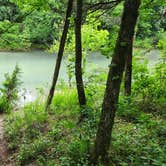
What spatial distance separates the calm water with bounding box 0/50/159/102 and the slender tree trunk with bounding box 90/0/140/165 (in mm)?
10468

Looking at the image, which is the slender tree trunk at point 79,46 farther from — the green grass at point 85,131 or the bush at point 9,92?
the bush at point 9,92

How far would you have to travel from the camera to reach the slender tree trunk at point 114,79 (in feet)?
13.0

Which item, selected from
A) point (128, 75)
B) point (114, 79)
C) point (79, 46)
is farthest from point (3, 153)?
point (114, 79)

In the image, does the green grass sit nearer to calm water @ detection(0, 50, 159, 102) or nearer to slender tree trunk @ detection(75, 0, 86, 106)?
slender tree trunk @ detection(75, 0, 86, 106)

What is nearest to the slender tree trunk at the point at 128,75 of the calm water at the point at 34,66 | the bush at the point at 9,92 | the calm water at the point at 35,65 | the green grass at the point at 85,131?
the green grass at the point at 85,131

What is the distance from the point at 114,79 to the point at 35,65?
18.0 metres

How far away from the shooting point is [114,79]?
415cm

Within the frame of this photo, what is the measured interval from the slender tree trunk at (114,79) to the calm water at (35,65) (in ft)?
34.3

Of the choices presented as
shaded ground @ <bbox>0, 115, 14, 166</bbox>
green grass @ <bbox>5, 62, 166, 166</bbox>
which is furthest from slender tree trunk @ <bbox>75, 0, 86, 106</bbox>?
shaded ground @ <bbox>0, 115, 14, 166</bbox>

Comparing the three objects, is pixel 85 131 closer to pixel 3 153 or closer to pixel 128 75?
pixel 3 153

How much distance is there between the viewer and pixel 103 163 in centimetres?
450

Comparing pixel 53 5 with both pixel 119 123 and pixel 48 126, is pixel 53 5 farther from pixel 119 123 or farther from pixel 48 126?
pixel 119 123

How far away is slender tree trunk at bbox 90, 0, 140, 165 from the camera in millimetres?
3973

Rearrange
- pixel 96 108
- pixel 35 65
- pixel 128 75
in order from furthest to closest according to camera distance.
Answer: pixel 35 65 < pixel 128 75 < pixel 96 108
